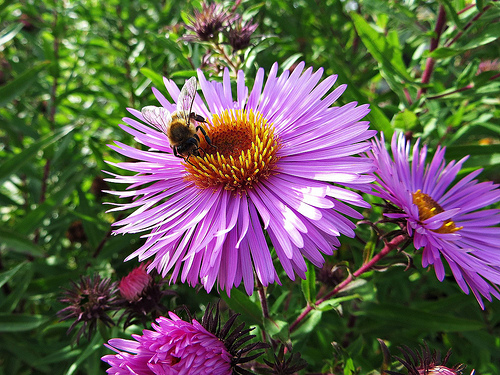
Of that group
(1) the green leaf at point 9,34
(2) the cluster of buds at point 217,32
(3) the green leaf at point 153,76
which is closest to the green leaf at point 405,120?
(2) the cluster of buds at point 217,32

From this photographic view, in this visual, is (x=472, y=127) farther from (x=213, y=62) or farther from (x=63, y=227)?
(x=63, y=227)

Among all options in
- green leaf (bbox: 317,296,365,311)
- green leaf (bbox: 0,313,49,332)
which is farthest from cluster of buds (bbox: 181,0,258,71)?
green leaf (bbox: 0,313,49,332)

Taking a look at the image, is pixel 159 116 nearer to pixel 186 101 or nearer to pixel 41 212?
pixel 186 101

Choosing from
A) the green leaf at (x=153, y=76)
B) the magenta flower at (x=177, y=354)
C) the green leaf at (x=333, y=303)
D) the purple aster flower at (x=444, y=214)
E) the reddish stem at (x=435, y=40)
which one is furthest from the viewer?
the reddish stem at (x=435, y=40)

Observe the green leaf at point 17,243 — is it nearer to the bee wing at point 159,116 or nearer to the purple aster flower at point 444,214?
the bee wing at point 159,116

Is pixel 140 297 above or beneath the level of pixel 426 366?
above

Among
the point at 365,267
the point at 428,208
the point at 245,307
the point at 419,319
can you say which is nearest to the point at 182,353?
the point at 245,307
